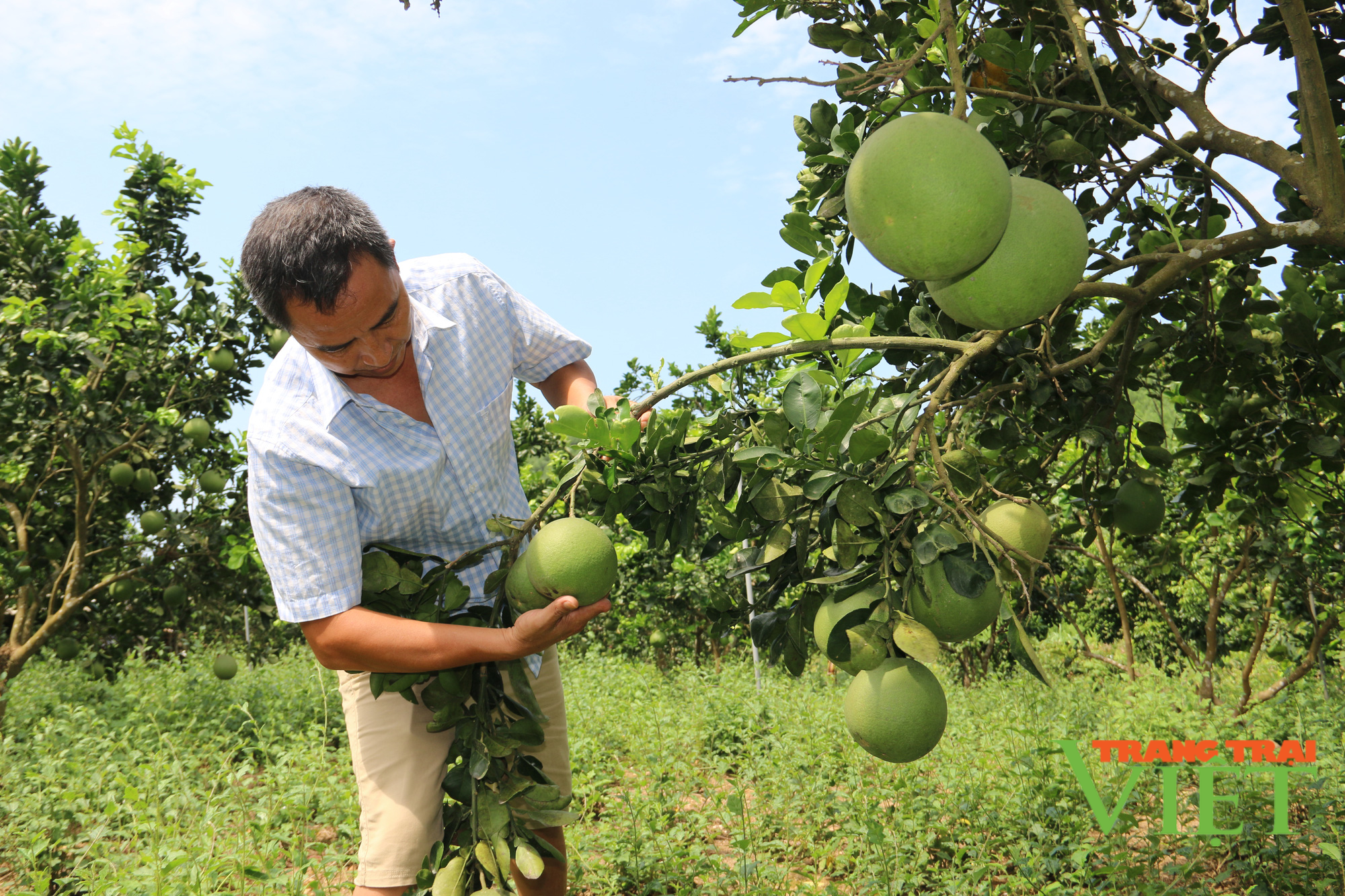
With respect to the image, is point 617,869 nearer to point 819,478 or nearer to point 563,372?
point 563,372

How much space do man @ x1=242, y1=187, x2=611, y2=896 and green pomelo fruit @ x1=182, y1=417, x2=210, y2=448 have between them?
12.1 feet

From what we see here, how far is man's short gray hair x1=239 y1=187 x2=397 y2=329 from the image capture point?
1518 mm

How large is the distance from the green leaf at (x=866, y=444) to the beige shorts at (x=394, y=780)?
870mm

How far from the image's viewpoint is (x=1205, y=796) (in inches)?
116

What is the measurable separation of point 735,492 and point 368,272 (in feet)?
2.43

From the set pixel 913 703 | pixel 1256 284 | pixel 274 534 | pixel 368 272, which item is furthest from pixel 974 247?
pixel 1256 284

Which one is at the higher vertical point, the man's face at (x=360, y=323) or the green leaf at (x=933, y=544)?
the man's face at (x=360, y=323)

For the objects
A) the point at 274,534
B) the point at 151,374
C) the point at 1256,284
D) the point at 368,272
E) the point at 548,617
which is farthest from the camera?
the point at 151,374

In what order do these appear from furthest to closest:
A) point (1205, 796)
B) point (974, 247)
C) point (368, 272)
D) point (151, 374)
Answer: point (151, 374), point (1205, 796), point (368, 272), point (974, 247)

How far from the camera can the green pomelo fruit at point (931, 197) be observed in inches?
37.1

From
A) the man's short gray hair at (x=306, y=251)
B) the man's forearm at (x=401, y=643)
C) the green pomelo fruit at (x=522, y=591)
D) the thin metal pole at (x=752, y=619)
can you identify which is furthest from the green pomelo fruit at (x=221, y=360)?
the green pomelo fruit at (x=522, y=591)

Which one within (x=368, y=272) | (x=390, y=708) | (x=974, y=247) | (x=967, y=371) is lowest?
(x=390, y=708)

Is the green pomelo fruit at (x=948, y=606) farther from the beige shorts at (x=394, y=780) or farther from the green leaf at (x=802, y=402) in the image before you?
the beige shorts at (x=394, y=780)

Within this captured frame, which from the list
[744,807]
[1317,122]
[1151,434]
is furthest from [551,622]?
[744,807]
